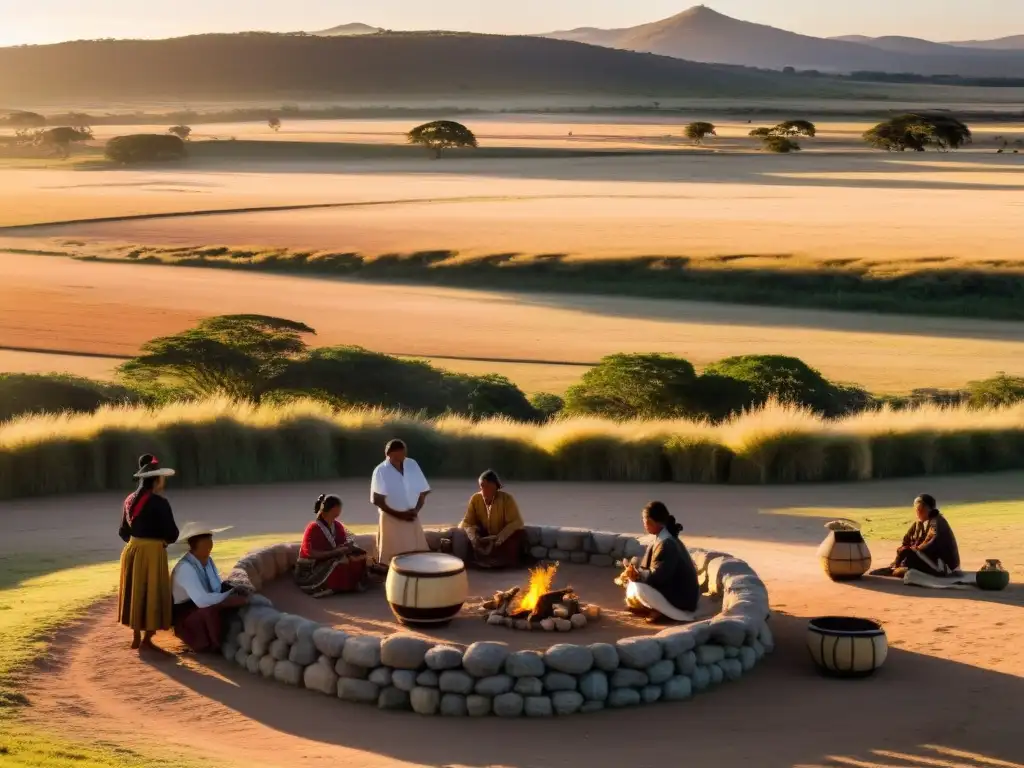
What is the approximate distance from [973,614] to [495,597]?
387cm

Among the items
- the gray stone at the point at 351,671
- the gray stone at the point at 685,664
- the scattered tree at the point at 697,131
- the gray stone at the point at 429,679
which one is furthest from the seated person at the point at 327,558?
the scattered tree at the point at 697,131

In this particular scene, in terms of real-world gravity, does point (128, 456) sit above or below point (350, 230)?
below

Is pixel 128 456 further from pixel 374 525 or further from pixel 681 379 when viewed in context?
pixel 681 379

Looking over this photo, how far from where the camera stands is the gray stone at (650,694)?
10492 millimetres

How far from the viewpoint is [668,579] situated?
38.6 ft

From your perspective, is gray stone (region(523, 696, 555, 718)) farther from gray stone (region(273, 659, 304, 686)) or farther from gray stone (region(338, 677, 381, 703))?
gray stone (region(273, 659, 304, 686))

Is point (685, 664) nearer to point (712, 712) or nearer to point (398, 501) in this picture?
point (712, 712)

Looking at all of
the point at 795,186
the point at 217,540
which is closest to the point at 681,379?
the point at 217,540

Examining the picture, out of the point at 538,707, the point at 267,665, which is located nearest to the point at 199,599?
the point at 267,665

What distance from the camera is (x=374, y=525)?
17922 mm

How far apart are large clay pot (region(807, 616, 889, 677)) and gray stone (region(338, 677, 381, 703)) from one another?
3.14 meters

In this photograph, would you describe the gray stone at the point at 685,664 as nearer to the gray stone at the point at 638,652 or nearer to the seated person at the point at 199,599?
the gray stone at the point at 638,652

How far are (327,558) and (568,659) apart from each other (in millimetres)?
3307

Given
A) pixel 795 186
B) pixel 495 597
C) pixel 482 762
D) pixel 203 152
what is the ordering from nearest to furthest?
pixel 482 762 → pixel 495 597 → pixel 795 186 → pixel 203 152
